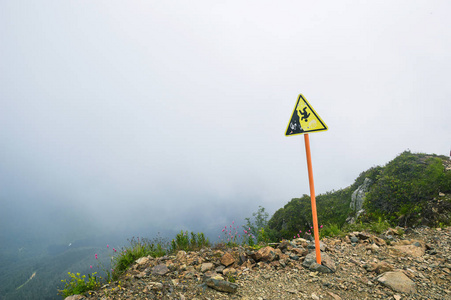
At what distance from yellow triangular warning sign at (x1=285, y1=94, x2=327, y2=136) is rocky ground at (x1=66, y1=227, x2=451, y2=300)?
3180mm

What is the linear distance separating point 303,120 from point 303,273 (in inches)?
138

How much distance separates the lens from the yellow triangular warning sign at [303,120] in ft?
14.7

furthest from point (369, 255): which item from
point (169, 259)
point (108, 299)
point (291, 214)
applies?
point (291, 214)

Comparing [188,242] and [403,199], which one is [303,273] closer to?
[188,242]

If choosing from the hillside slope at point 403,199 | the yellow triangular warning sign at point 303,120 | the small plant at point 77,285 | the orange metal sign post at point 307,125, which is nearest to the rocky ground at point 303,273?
the small plant at point 77,285

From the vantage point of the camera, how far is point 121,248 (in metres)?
6.48

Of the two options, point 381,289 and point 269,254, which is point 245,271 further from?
point 381,289

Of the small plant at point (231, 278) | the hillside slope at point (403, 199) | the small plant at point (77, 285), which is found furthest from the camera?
the hillside slope at point (403, 199)

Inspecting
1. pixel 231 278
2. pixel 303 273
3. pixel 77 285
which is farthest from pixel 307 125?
pixel 77 285

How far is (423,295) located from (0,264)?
187 m

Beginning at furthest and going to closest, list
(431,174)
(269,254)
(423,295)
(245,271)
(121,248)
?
(431,174), (121,248), (269,254), (245,271), (423,295)

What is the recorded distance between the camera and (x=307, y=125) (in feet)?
14.9

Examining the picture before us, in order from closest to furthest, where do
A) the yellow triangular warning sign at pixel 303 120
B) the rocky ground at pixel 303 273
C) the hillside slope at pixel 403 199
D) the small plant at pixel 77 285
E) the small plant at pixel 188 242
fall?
the rocky ground at pixel 303 273 < the yellow triangular warning sign at pixel 303 120 < the small plant at pixel 77 285 < the small plant at pixel 188 242 < the hillside slope at pixel 403 199

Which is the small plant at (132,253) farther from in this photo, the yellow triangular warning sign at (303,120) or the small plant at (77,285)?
the yellow triangular warning sign at (303,120)
